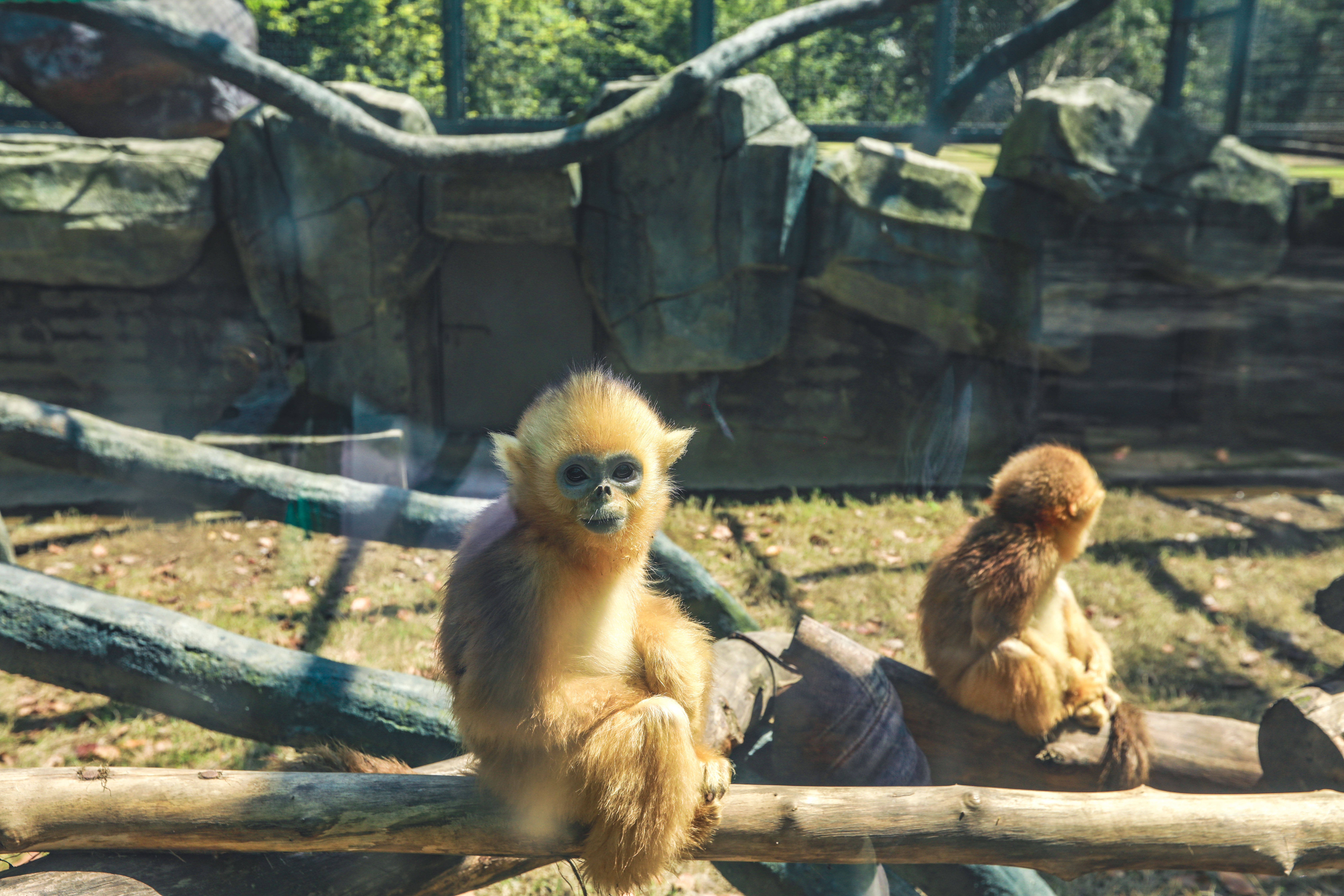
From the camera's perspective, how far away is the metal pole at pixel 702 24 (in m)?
7.68

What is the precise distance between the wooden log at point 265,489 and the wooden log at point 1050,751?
39.3 inches

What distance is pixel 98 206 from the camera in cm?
691

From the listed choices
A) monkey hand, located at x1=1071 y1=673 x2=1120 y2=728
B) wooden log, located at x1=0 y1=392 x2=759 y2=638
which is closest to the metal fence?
wooden log, located at x1=0 y1=392 x2=759 y2=638

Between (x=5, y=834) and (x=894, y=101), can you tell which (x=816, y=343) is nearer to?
(x=894, y=101)

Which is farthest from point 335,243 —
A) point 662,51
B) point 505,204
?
point 662,51

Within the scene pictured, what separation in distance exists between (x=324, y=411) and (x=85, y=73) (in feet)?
12.0

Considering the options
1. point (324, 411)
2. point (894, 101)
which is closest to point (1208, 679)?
point (894, 101)

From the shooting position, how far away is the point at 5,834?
209 centimetres

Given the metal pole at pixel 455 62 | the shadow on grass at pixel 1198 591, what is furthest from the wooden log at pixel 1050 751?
the metal pole at pixel 455 62

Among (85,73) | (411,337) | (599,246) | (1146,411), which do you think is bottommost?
(1146,411)

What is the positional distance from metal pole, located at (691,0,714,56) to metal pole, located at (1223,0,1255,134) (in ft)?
16.0

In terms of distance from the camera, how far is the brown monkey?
3.27 metres

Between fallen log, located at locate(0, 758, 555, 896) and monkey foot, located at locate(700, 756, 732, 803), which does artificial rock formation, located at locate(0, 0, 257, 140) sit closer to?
fallen log, located at locate(0, 758, 555, 896)

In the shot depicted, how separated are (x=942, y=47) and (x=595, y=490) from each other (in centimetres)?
745
